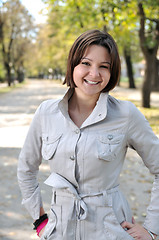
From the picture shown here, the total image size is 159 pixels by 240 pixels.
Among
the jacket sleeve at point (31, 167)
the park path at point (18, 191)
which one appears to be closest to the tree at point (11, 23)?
the park path at point (18, 191)

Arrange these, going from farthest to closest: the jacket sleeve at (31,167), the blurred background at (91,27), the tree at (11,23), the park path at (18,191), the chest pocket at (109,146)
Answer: the tree at (11,23), the blurred background at (91,27), the park path at (18,191), the jacket sleeve at (31,167), the chest pocket at (109,146)

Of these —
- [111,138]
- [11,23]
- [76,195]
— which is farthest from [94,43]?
[11,23]

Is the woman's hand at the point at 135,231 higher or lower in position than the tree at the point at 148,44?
lower

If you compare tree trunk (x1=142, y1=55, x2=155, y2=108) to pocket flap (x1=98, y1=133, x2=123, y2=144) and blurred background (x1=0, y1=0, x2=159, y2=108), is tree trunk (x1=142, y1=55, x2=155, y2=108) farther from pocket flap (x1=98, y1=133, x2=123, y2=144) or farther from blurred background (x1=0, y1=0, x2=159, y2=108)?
pocket flap (x1=98, y1=133, x2=123, y2=144)

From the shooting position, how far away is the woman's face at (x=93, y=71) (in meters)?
1.66

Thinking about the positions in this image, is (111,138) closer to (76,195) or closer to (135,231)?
(76,195)

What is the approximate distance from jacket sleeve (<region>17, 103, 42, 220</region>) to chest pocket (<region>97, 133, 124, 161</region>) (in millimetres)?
437

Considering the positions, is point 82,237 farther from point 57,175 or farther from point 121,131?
point 121,131

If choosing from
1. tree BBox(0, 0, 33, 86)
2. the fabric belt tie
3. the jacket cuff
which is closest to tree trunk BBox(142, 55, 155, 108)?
the jacket cuff

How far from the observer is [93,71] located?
1661 mm

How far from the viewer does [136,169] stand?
21.0 feet

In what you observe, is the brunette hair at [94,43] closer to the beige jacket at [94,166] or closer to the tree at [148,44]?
the beige jacket at [94,166]

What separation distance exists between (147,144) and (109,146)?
23 cm

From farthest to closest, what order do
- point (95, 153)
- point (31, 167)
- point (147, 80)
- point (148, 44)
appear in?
point (147, 80)
point (148, 44)
point (31, 167)
point (95, 153)
